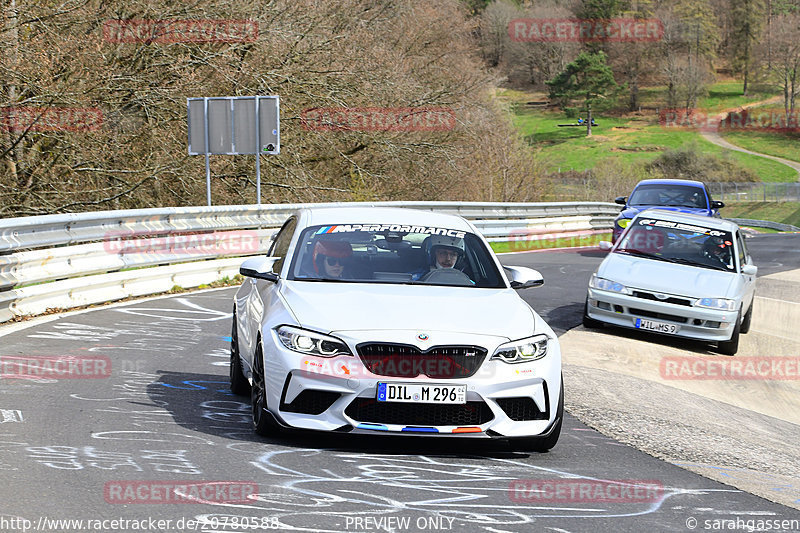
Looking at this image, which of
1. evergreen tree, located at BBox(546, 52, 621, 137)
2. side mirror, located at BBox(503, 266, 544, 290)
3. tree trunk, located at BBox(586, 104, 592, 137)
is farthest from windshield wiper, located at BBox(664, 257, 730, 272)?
tree trunk, located at BBox(586, 104, 592, 137)

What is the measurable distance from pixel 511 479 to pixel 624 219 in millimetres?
14949

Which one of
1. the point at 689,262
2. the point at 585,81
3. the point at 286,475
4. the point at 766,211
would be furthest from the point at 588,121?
the point at 286,475

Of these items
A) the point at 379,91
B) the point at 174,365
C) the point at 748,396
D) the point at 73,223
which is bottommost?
the point at 748,396

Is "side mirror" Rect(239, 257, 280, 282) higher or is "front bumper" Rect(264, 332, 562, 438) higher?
"side mirror" Rect(239, 257, 280, 282)

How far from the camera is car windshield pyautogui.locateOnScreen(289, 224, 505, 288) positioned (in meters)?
7.09

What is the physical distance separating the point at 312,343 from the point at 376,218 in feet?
6.00

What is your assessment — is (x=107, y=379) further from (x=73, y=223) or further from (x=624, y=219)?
(x=624, y=219)

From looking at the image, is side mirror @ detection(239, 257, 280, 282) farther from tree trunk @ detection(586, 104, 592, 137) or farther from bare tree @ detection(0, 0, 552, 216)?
tree trunk @ detection(586, 104, 592, 137)

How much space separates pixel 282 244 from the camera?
7.92m

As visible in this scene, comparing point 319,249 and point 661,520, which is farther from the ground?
point 319,249

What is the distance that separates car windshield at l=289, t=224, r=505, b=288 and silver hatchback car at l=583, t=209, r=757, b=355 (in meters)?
5.47

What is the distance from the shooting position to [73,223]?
12.5 m

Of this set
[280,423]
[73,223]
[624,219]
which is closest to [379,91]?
[624,219]

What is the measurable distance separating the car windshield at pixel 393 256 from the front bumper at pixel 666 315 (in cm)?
540
